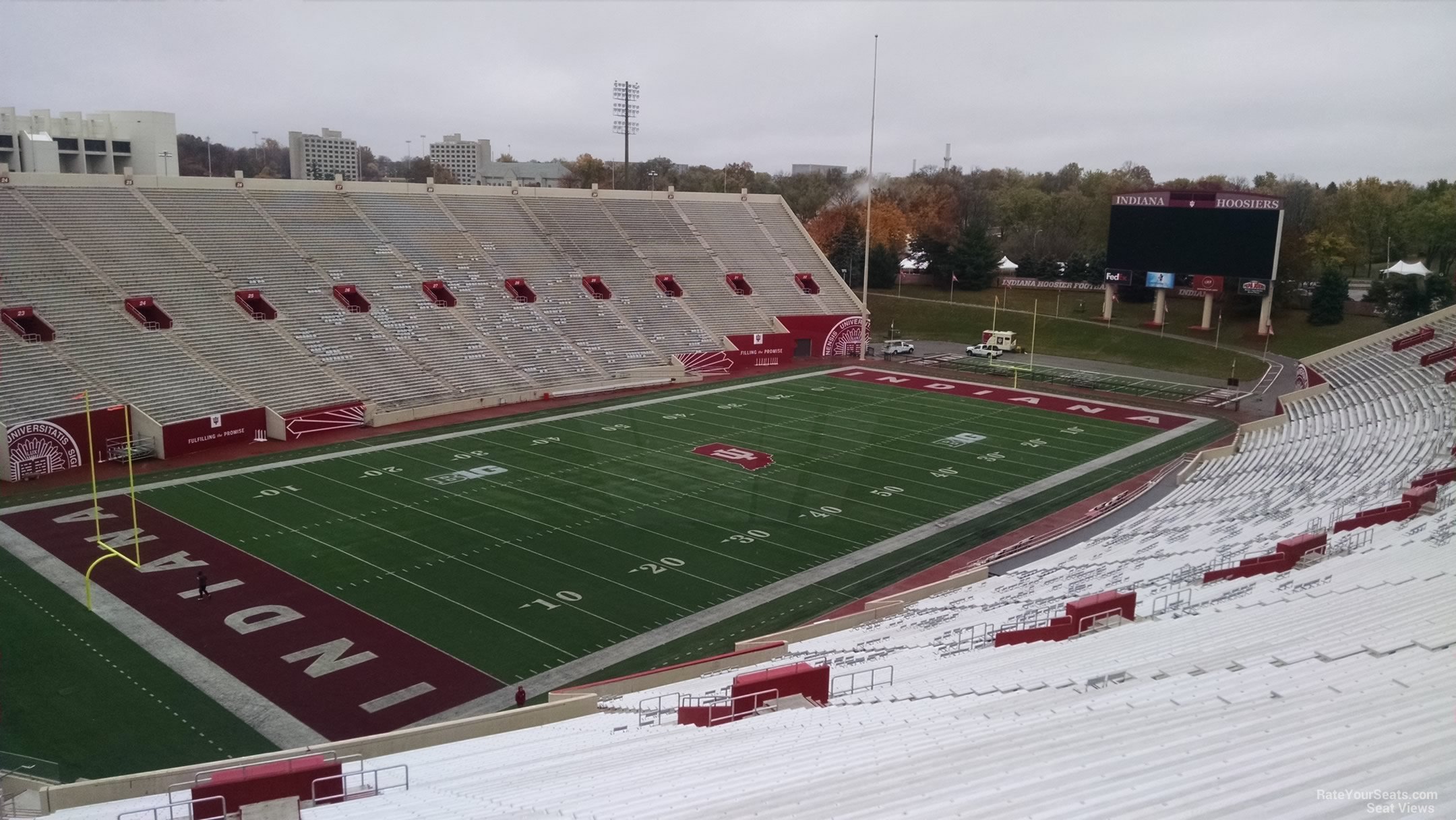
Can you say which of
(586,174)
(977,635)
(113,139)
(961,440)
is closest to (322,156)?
(586,174)

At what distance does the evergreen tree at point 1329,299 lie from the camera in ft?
160

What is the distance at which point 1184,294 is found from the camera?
53.4 m

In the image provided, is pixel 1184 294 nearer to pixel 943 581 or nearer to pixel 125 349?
pixel 943 581

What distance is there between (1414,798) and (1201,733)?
1723mm

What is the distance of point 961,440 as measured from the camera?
3059cm

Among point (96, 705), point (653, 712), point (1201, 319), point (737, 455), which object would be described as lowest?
point (96, 705)

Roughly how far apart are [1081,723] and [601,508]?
16.1 m

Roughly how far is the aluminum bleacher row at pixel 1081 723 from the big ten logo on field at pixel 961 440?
1333cm

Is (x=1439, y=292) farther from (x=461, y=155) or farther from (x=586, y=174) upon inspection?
(x=461, y=155)

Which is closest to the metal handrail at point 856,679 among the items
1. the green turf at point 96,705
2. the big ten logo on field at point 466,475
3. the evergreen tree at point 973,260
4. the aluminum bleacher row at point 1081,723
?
the aluminum bleacher row at point 1081,723

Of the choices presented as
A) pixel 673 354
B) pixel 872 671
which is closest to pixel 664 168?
pixel 673 354

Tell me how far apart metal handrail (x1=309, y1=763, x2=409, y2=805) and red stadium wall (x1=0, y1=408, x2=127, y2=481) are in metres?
20.6

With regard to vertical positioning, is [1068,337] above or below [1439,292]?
below

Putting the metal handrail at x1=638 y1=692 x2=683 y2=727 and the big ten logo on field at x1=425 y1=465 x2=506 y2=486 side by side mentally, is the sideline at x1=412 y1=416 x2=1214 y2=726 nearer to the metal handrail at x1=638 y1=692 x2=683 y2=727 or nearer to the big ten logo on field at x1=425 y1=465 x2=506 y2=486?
the metal handrail at x1=638 y1=692 x2=683 y2=727
